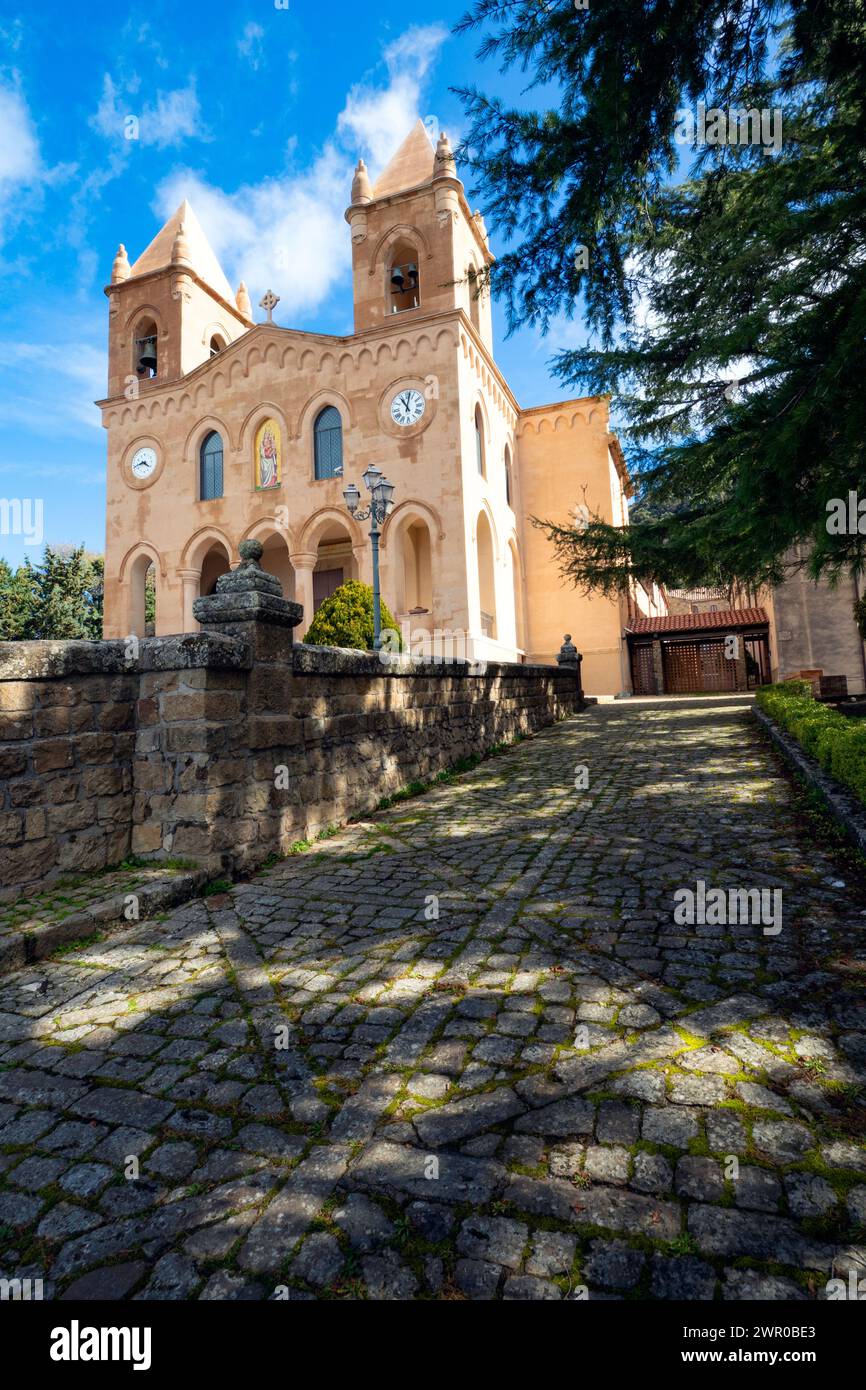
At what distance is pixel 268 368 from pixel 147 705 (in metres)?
20.0

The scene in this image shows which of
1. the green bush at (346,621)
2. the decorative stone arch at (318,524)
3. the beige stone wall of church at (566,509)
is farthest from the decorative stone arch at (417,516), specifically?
the beige stone wall of church at (566,509)

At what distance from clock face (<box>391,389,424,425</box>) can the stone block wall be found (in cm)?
1509

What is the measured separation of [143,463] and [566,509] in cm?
1501

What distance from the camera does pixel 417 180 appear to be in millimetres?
20312

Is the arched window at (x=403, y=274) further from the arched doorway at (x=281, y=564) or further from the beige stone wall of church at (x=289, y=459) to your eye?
the arched doorway at (x=281, y=564)

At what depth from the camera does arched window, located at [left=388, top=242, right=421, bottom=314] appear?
2047 centimetres

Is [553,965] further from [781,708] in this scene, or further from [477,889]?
[781,708]

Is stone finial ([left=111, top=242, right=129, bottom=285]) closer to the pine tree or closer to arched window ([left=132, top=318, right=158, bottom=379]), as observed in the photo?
arched window ([left=132, top=318, right=158, bottom=379])

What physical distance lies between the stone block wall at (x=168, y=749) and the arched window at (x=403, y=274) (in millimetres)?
19027

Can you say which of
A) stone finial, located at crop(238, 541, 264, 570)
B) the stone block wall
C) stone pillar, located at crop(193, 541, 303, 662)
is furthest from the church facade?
stone pillar, located at crop(193, 541, 303, 662)

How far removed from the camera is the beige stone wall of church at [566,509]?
75.6 feet

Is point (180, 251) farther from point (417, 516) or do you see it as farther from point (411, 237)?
point (417, 516)
